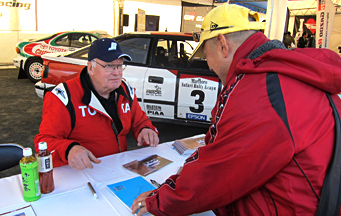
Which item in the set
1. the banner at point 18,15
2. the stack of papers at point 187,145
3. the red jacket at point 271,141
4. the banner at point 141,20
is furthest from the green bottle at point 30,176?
the banner at point 18,15

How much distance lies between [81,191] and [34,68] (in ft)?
25.8

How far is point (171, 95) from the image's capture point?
3.92 metres

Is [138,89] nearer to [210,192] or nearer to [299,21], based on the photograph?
[210,192]

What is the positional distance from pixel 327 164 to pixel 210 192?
1.20ft

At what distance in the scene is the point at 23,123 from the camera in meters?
4.71

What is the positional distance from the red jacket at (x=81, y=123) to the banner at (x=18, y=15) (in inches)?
437

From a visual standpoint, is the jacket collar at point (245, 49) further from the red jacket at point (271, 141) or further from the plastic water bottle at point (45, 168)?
the plastic water bottle at point (45, 168)

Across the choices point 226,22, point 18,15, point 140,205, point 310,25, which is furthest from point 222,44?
point 310,25

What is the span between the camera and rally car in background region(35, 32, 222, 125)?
12.7 ft

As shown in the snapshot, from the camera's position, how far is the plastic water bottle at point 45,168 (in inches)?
48.8

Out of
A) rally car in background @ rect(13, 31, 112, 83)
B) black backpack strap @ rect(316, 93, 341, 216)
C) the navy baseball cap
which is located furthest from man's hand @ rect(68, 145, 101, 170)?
rally car in background @ rect(13, 31, 112, 83)

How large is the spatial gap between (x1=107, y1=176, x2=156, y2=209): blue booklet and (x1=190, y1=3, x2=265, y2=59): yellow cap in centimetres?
78

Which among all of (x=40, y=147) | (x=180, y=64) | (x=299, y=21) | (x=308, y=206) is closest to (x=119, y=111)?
(x=40, y=147)

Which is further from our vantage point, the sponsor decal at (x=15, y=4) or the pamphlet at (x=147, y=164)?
the sponsor decal at (x=15, y=4)
